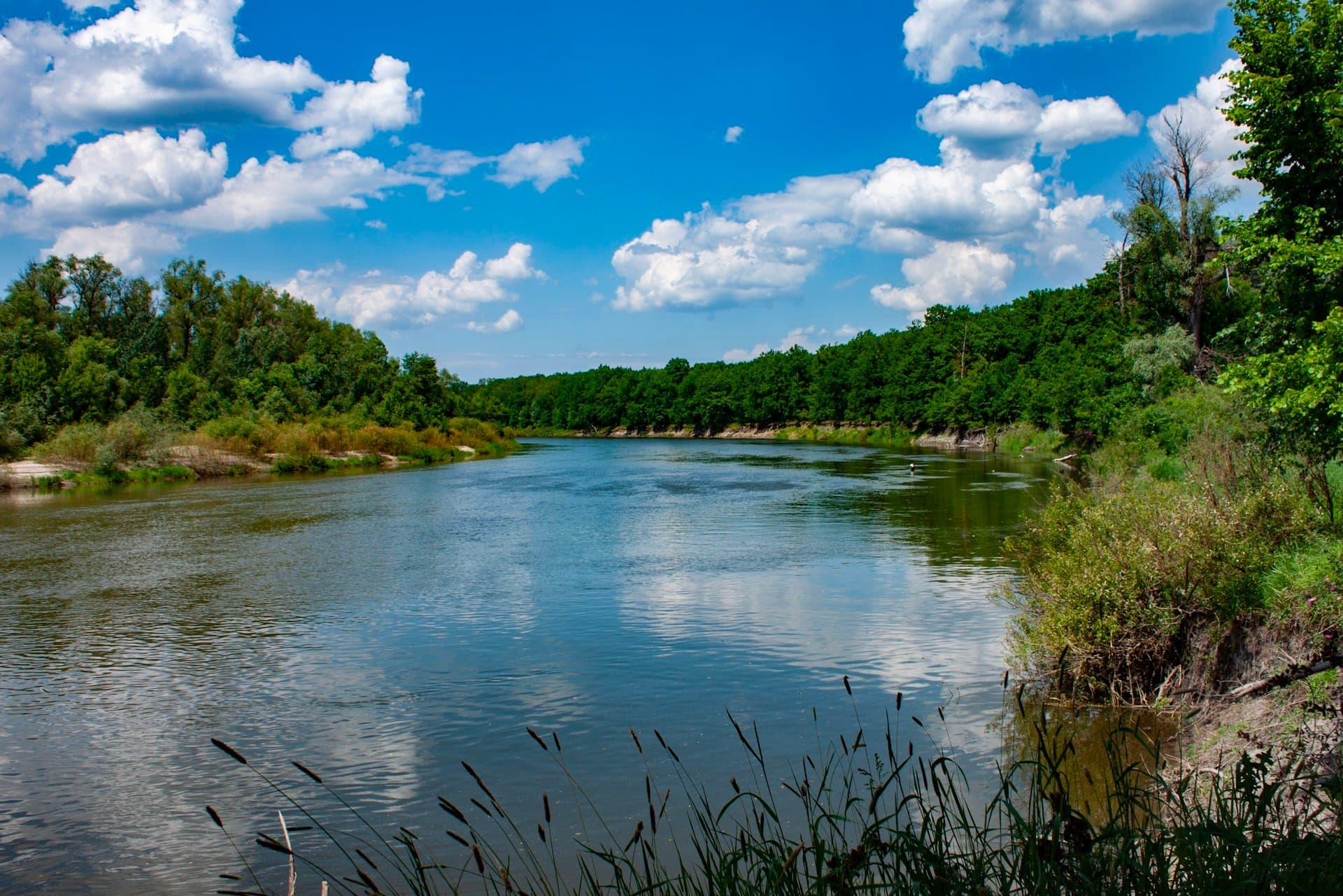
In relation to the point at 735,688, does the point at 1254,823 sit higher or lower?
higher

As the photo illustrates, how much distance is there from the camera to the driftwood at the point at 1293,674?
700 centimetres

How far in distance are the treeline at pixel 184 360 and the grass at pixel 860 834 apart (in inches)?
1922

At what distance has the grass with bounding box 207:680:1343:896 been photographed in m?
3.42

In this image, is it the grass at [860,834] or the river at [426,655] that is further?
the river at [426,655]

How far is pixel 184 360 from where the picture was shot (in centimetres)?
8788

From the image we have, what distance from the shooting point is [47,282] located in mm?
73688

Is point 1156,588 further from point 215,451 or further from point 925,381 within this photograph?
point 925,381

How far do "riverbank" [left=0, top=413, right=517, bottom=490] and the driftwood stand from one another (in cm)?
4872

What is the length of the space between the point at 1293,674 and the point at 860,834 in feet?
11.8

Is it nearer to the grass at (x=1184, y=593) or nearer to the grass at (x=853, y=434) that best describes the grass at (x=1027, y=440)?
the grass at (x=853, y=434)

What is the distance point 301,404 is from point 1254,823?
7366 centimetres

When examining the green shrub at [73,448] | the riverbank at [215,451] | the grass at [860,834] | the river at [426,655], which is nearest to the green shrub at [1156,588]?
the grass at [860,834]

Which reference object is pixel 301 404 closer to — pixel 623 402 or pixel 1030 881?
pixel 1030 881

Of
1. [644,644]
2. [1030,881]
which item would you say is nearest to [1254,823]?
[1030,881]
